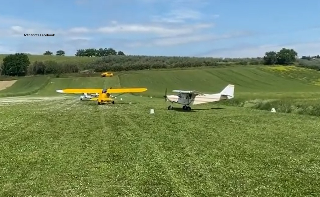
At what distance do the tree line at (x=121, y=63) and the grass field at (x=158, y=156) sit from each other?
292 ft

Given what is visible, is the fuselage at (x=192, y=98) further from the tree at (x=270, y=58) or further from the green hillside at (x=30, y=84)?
the tree at (x=270, y=58)

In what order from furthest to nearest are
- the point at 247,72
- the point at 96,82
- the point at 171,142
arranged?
the point at 247,72 < the point at 96,82 < the point at 171,142

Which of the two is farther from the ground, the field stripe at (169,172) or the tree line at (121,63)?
the tree line at (121,63)

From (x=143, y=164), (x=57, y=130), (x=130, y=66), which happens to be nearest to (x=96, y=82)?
(x=130, y=66)

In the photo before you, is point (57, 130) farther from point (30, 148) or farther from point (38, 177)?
point (38, 177)

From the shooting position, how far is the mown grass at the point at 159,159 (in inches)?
393

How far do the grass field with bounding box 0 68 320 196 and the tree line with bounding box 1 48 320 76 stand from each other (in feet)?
292

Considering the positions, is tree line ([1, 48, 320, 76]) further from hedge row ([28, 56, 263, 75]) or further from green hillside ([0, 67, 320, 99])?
green hillside ([0, 67, 320, 99])

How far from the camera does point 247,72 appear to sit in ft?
330

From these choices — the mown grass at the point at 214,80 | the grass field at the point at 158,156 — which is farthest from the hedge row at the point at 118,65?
the grass field at the point at 158,156

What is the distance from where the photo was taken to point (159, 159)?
1327cm

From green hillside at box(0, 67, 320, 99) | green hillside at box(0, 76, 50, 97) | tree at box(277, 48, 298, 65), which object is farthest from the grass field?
tree at box(277, 48, 298, 65)

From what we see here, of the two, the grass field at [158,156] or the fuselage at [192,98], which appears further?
the fuselage at [192,98]

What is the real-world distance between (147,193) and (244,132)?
1130cm
